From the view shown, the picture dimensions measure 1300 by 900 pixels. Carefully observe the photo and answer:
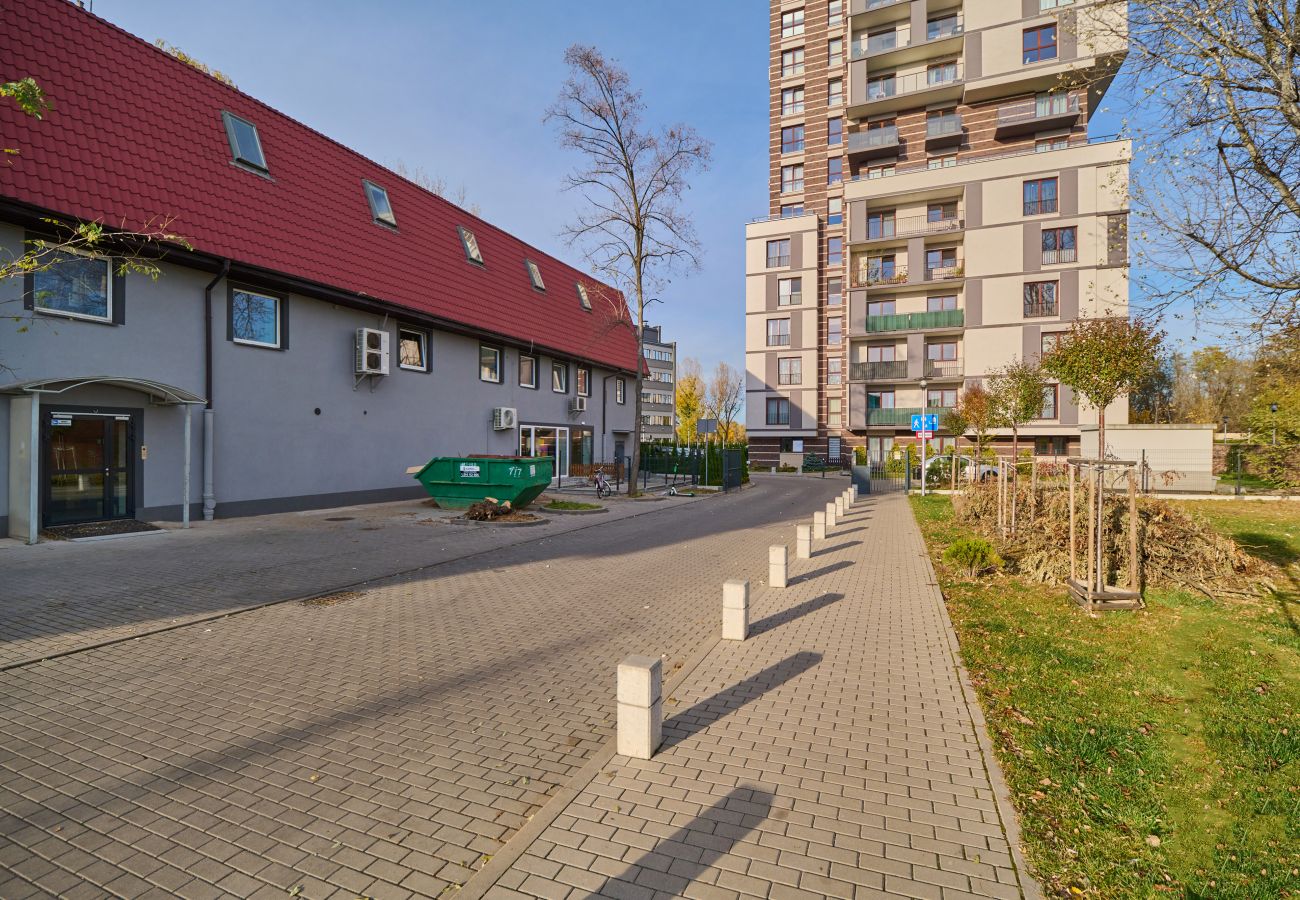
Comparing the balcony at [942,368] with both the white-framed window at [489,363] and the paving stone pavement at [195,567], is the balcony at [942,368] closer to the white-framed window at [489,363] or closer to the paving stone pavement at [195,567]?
the white-framed window at [489,363]

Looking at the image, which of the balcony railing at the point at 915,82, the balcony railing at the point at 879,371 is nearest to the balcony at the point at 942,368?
the balcony railing at the point at 879,371

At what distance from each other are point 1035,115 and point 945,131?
4.92 m

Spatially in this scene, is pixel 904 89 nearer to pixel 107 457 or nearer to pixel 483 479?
pixel 483 479

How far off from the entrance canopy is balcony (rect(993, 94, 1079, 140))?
4453cm

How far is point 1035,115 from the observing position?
3738 cm

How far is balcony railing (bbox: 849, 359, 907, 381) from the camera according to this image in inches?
1564

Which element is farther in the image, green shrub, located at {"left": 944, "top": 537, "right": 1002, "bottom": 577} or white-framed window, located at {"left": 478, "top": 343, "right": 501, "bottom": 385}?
white-framed window, located at {"left": 478, "top": 343, "right": 501, "bottom": 385}

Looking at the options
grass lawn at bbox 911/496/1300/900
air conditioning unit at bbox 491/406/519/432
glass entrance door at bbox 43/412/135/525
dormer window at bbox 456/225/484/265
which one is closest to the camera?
grass lawn at bbox 911/496/1300/900

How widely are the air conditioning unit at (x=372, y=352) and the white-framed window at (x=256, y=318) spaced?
2060 mm

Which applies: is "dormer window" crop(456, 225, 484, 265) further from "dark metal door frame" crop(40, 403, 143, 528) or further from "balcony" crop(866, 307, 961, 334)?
"balcony" crop(866, 307, 961, 334)

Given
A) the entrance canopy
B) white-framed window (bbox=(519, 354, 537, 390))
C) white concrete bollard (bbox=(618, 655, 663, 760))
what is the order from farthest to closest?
white-framed window (bbox=(519, 354, 537, 390)) → the entrance canopy → white concrete bollard (bbox=(618, 655, 663, 760))

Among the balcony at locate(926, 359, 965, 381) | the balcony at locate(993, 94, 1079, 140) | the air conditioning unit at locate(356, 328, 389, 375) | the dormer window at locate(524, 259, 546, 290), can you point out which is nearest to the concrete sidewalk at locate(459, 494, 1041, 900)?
the air conditioning unit at locate(356, 328, 389, 375)

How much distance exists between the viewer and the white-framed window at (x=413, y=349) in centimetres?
1920

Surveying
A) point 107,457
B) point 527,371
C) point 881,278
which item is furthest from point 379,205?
point 881,278
